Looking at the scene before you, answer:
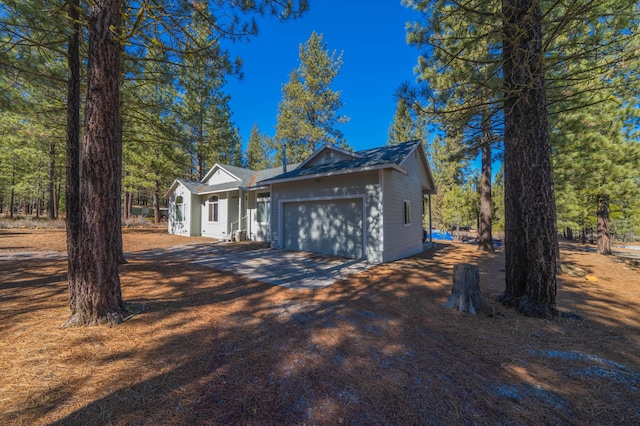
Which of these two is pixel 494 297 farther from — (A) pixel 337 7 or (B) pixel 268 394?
(A) pixel 337 7

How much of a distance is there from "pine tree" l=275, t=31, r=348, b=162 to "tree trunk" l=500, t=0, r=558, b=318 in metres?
16.4

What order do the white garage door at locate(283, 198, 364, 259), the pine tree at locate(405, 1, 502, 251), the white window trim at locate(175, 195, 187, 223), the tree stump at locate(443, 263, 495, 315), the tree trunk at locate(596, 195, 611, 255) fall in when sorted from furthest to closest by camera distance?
the white window trim at locate(175, 195, 187, 223), the tree trunk at locate(596, 195, 611, 255), the white garage door at locate(283, 198, 364, 259), the pine tree at locate(405, 1, 502, 251), the tree stump at locate(443, 263, 495, 315)

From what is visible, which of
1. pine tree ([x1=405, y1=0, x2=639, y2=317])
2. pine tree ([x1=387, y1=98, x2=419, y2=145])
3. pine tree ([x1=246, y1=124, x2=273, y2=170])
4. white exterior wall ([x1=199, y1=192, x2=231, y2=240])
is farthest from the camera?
pine tree ([x1=246, y1=124, x2=273, y2=170])

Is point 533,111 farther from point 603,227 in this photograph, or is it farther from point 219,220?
point 219,220

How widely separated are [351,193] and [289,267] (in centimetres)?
323

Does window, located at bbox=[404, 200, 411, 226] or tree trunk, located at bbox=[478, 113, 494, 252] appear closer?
window, located at bbox=[404, 200, 411, 226]

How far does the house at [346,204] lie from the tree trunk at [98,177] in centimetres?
596

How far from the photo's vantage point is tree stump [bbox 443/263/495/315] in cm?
382

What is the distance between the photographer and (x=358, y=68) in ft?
45.9

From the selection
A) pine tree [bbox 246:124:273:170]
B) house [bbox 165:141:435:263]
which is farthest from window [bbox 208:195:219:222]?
pine tree [bbox 246:124:273:170]

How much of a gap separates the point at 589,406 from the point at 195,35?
22.8ft

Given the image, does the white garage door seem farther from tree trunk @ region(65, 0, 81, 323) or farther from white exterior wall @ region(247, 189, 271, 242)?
tree trunk @ region(65, 0, 81, 323)

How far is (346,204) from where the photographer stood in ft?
28.3

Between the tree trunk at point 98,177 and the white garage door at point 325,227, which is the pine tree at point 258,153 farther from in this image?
the tree trunk at point 98,177
